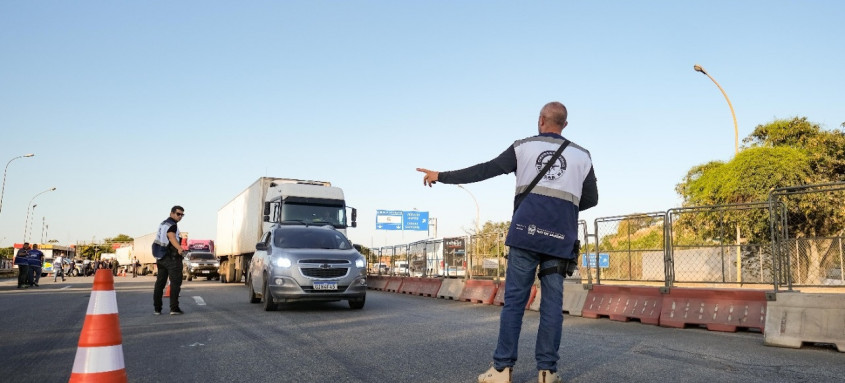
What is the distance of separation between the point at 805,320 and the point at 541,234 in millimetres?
4703

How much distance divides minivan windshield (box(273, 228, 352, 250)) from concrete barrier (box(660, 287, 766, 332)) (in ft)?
20.9

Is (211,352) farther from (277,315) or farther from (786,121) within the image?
(786,121)

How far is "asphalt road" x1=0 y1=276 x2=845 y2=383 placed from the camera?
4812 mm

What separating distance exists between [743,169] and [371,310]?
19.1 m

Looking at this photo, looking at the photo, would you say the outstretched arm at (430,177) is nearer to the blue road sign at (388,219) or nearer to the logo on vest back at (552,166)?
the logo on vest back at (552,166)

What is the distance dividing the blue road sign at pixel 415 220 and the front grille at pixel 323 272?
37.2 meters

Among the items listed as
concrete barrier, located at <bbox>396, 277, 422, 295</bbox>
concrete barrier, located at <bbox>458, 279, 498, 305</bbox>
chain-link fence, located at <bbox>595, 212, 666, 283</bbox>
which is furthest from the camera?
concrete barrier, located at <bbox>396, 277, 422, 295</bbox>

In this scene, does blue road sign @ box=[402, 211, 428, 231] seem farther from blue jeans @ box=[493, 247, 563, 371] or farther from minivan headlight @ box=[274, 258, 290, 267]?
blue jeans @ box=[493, 247, 563, 371]

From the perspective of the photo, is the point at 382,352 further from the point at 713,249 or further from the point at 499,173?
the point at 713,249

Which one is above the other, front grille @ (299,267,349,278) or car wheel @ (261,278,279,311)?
front grille @ (299,267,349,278)

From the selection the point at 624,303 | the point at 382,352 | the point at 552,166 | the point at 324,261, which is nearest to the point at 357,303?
the point at 324,261

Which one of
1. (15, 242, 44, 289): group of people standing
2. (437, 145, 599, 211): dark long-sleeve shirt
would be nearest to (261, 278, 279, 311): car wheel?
(437, 145, 599, 211): dark long-sleeve shirt


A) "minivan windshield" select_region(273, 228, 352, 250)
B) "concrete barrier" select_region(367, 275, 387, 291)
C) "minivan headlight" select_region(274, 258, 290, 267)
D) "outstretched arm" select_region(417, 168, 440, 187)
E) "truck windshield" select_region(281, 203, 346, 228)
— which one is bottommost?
"concrete barrier" select_region(367, 275, 387, 291)

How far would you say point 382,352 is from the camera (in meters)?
5.86
